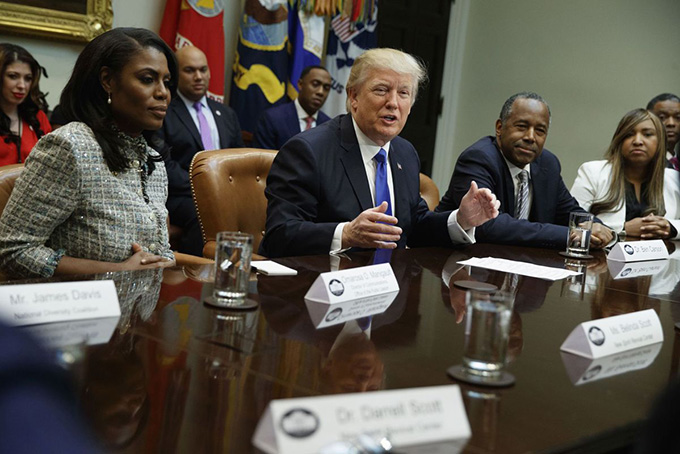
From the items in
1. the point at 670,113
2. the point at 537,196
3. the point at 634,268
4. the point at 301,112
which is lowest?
the point at 634,268

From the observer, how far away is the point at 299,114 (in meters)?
5.62

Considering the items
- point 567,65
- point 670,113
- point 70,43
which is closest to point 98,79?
point 70,43

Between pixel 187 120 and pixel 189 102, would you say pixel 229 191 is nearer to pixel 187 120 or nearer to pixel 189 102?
pixel 187 120

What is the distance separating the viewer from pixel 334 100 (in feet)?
19.9

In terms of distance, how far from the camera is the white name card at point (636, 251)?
101 inches

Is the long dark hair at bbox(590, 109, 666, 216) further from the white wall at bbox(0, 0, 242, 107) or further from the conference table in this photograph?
the white wall at bbox(0, 0, 242, 107)

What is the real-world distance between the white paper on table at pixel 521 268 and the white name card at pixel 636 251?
43cm

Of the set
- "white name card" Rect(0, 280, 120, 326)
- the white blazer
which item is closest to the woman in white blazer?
the white blazer

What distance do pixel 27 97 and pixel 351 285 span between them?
10.8ft

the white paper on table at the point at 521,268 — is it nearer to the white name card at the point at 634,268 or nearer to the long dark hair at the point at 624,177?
the white name card at the point at 634,268

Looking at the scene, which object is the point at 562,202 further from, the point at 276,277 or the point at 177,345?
the point at 177,345

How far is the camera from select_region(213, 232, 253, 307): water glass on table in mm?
1369

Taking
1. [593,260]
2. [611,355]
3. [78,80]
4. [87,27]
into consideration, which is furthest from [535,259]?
[87,27]

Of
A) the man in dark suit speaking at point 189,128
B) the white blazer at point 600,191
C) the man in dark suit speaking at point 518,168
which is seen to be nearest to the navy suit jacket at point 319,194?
the man in dark suit speaking at point 518,168
